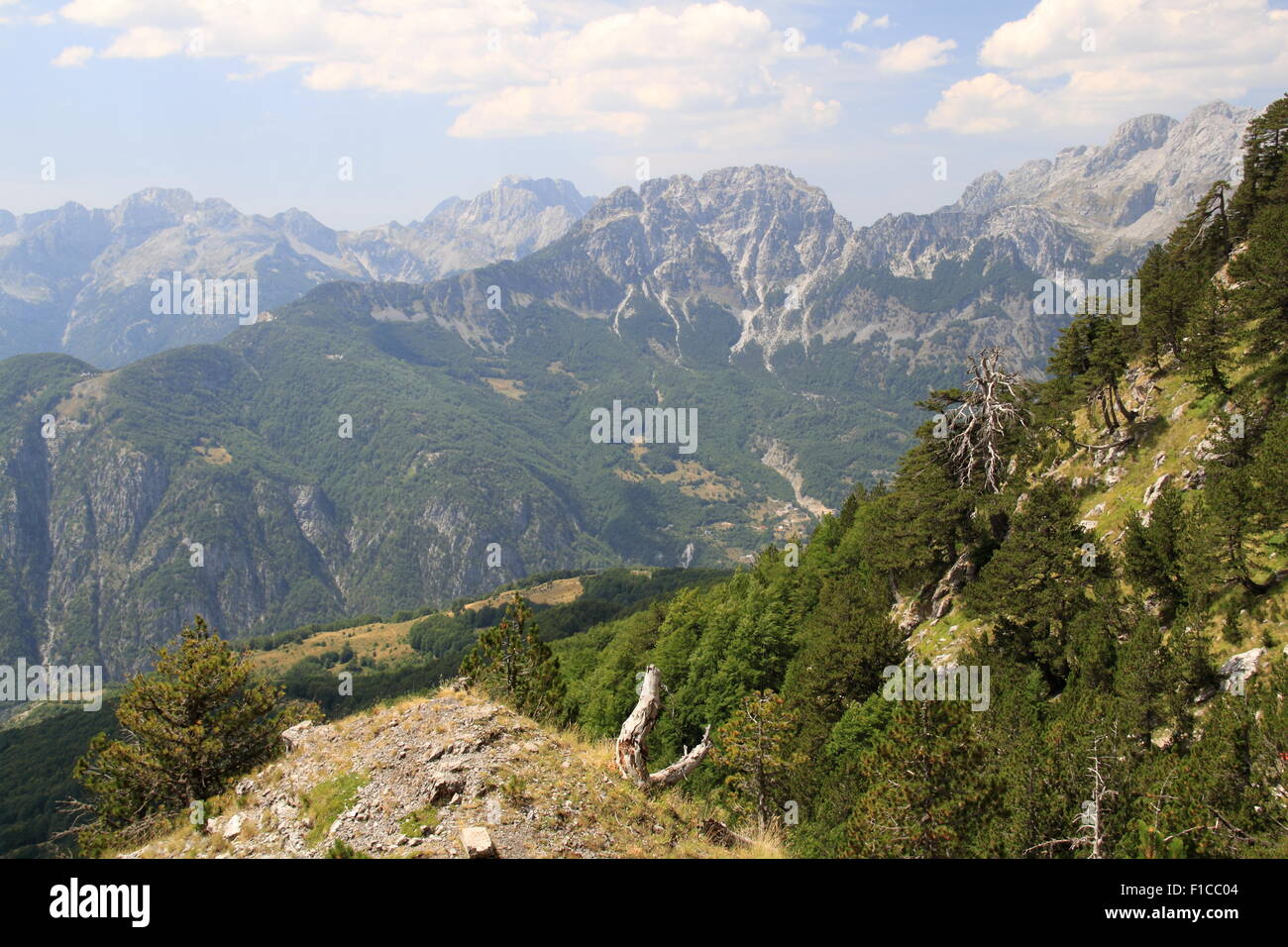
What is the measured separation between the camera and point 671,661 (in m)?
61.0

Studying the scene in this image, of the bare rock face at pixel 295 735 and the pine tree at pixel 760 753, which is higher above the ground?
the bare rock face at pixel 295 735

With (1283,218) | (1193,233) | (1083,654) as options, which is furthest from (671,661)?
(1193,233)

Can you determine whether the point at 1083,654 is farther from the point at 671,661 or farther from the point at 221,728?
the point at 221,728

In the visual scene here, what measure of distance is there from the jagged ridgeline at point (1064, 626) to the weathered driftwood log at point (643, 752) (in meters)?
5.79

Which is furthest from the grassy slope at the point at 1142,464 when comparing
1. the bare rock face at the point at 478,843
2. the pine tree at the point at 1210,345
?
the bare rock face at the point at 478,843

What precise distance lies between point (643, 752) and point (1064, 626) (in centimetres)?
3019

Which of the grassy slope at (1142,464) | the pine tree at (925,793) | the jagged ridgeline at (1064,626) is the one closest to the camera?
the pine tree at (925,793)

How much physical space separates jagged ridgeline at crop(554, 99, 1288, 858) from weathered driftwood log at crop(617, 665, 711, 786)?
19.0 feet

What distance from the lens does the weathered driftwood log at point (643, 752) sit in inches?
809

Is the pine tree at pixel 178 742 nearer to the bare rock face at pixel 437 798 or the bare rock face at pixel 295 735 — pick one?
the bare rock face at pixel 295 735

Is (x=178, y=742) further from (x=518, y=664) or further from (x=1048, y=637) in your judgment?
(x=1048, y=637)

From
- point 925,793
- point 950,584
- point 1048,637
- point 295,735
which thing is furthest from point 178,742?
point 950,584
